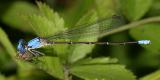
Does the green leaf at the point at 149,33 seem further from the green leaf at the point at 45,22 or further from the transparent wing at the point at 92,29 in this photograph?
the green leaf at the point at 45,22

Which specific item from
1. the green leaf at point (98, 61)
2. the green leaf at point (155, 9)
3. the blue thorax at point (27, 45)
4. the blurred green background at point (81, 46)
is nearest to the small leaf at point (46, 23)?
the blurred green background at point (81, 46)

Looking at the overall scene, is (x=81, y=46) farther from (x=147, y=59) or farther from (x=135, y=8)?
(x=147, y=59)

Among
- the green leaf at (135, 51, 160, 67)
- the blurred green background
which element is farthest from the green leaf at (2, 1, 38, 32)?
the green leaf at (135, 51, 160, 67)

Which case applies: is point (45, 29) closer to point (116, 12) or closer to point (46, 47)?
point (46, 47)

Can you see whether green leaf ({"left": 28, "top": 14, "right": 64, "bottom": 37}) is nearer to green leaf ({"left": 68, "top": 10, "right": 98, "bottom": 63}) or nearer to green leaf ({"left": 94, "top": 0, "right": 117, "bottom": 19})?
green leaf ({"left": 68, "top": 10, "right": 98, "bottom": 63})

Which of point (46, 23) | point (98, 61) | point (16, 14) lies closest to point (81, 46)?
point (98, 61)
